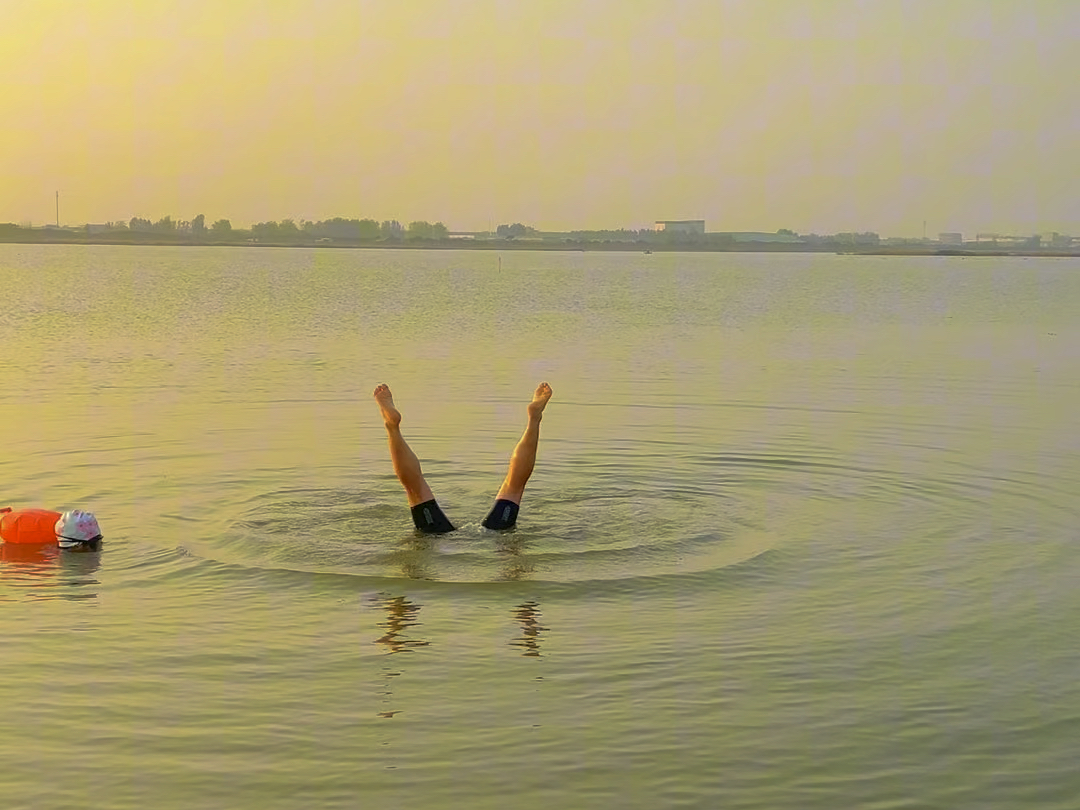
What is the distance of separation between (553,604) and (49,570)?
5068 millimetres

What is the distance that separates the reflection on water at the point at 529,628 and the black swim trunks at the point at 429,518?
269 centimetres

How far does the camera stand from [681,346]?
42812mm

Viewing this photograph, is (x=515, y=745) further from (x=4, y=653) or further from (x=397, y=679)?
(x=4, y=653)

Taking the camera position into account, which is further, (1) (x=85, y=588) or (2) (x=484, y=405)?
(2) (x=484, y=405)

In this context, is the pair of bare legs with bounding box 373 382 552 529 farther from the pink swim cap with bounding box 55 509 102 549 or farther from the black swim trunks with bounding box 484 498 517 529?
the pink swim cap with bounding box 55 509 102 549

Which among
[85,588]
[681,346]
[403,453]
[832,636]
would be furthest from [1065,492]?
[681,346]

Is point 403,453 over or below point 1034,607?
over

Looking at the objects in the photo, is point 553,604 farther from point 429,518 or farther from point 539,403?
point 539,403

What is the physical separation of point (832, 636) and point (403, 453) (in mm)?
5092

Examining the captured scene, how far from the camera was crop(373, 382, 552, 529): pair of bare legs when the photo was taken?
1497 centimetres

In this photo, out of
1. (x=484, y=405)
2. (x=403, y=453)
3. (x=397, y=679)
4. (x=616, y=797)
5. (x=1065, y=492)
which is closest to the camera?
(x=616, y=797)

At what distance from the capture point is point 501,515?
1545 centimetres

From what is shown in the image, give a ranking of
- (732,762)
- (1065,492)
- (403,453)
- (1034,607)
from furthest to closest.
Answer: (1065,492) < (403,453) < (1034,607) < (732,762)

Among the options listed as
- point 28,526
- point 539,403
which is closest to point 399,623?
point 539,403
